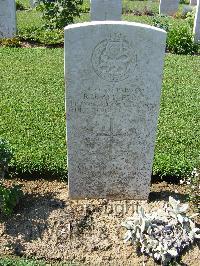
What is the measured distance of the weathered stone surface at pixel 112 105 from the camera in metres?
3.95

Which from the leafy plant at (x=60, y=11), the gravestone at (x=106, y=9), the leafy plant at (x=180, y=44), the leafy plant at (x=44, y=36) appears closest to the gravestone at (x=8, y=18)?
the leafy plant at (x=44, y=36)

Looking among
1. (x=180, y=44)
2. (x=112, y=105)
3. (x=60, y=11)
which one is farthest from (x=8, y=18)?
(x=112, y=105)

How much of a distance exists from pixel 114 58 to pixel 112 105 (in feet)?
1.60

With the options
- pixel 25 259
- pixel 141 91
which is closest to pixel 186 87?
pixel 141 91

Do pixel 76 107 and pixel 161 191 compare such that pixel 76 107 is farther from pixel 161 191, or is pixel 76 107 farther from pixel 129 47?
pixel 161 191

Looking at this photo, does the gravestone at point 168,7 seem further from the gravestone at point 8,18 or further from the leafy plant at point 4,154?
the leafy plant at point 4,154

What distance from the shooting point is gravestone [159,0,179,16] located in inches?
713

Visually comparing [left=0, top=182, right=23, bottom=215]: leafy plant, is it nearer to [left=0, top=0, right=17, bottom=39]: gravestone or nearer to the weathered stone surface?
the weathered stone surface

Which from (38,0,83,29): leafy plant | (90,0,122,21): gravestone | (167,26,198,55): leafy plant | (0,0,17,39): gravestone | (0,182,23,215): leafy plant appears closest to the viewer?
(0,182,23,215): leafy plant

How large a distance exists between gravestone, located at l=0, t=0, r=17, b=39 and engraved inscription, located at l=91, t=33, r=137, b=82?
8495 mm

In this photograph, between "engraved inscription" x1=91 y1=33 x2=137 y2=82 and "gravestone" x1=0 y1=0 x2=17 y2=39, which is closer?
"engraved inscription" x1=91 y1=33 x2=137 y2=82

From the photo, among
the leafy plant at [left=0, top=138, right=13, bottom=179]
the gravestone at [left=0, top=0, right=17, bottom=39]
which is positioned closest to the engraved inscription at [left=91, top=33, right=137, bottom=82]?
the leafy plant at [left=0, top=138, right=13, bottom=179]

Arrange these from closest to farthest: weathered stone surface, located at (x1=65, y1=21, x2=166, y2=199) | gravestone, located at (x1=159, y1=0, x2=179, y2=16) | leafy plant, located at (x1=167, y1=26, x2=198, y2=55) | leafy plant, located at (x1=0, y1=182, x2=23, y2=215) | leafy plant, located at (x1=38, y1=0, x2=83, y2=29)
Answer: weathered stone surface, located at (x1=65, y1=21, x2=166, y2=199)
leafy plant, located at (x1=0, y1=182, x2=23, y2=215)
leafy plant, located at (x1=167, y1=26, x2=198, y2=55)
leafy plant, located at (x1=38, y1=0, x2=83, y2=29)
gravestone, located at (x1=159, y1=0, x2=179, y2=16)

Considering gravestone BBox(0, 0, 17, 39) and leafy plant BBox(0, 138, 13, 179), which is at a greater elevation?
gravestone BBox(0, 0, 17, 39)
